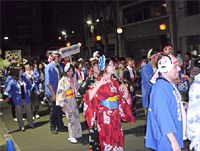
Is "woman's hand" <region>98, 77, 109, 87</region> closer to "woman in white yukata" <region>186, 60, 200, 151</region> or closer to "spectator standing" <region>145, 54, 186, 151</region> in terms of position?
"spectator standing" <region>145, 54, 186, 151</region>

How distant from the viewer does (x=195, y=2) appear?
2542cm

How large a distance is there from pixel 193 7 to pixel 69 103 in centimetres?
1836

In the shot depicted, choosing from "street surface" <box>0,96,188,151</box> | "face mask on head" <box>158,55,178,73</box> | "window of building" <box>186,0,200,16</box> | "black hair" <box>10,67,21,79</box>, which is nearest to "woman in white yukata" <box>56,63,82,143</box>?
"street surface" <box>0,96,188,151</box>

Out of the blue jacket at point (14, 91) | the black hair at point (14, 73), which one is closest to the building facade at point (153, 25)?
the black hair at point (14, 73)

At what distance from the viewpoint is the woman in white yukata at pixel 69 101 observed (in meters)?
9.11

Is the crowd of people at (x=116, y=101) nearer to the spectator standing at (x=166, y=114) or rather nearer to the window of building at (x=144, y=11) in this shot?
the spectator standing at (x=166, y=114)

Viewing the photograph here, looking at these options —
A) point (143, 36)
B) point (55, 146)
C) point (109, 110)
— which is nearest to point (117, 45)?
point (143, 36)

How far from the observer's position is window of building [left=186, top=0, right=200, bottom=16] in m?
25.2

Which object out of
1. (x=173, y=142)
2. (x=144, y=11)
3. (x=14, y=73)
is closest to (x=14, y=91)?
(x=14, y=73)

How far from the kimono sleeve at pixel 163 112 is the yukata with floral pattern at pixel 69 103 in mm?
5319

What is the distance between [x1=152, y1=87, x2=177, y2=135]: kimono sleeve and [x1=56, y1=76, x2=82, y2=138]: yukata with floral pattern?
532 cm

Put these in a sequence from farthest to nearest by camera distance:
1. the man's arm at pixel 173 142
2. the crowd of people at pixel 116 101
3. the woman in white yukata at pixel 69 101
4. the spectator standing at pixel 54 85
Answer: the spectator standing at pixel 54 85, the woman in white yukata at pixel 69 101, the crowd of people at pixel 116 101, the man's arm at pixel 173 142

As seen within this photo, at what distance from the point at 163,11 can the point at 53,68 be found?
66.5 ft

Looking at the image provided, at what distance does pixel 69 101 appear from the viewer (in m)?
9.19
